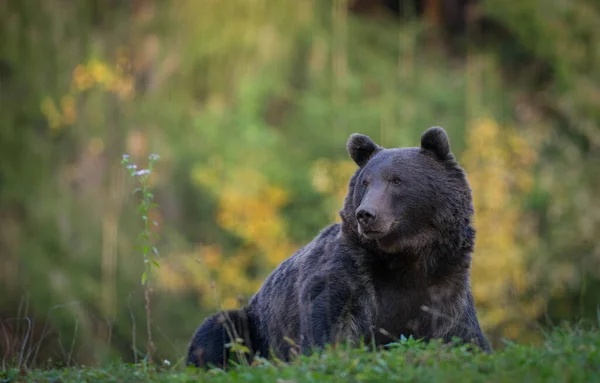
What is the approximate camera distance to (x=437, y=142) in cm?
671

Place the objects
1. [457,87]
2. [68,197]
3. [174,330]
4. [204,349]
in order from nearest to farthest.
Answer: [204,349] < [174,330] < [68,197] < [457,87]

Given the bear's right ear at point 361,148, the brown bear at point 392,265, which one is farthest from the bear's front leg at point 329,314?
the bear's right ear at point 361,148

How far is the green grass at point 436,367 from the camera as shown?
4383 mm

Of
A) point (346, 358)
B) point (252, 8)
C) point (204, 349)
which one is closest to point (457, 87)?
point (252, 8)

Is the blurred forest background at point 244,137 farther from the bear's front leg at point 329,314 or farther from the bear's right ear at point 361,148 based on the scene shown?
the bear's front leg at point 329,314

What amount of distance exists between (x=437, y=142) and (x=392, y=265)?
94 centimetres

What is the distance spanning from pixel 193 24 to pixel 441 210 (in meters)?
17.3

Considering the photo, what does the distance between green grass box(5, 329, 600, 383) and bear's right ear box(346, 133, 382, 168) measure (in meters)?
1.99

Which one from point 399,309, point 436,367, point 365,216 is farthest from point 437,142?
point 436,367

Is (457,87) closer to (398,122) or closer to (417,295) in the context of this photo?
(398,122)

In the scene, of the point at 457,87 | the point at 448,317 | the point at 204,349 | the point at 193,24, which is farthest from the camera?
the point at 457,87

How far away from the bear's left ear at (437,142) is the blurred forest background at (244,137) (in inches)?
520

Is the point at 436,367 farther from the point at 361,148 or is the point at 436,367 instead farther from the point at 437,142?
the point at 361,148

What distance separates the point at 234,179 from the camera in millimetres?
22109
